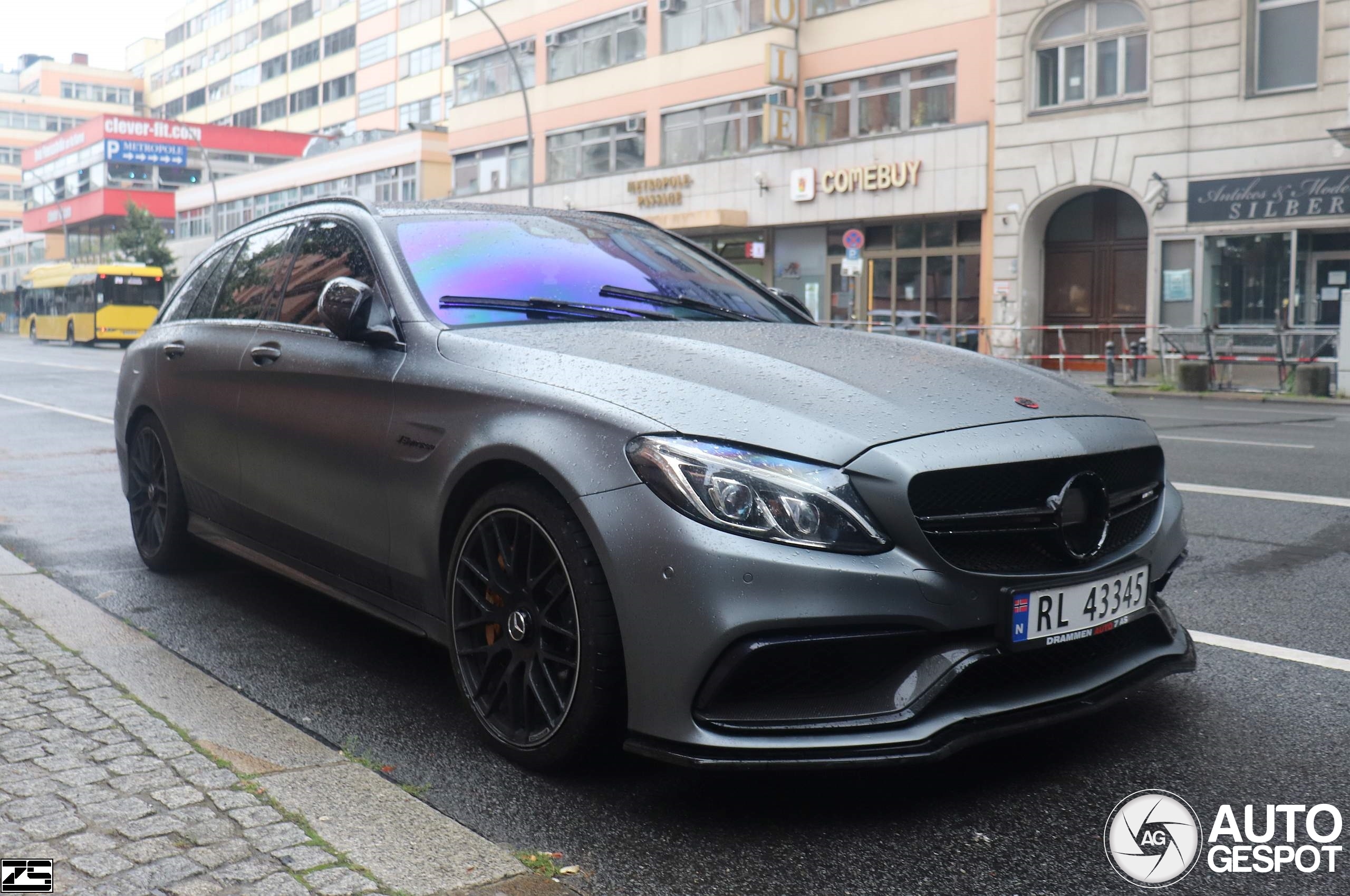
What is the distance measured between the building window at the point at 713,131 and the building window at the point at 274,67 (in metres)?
48.5

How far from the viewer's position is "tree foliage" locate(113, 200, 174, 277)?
212ft

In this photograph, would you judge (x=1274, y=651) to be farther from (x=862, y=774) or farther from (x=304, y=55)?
(x=304, y=55)

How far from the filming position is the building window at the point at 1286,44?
23.0 metres

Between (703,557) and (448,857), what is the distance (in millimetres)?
820


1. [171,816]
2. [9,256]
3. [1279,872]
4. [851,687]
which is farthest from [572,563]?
[9,256]

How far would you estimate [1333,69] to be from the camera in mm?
22594

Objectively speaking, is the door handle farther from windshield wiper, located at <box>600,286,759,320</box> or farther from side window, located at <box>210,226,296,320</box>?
windshield wiper, located at <box>600,286,759,320</box>

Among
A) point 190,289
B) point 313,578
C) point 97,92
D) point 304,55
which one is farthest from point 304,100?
point 313,578

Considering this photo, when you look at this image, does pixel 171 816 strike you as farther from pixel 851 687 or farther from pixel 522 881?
pixel 851 687

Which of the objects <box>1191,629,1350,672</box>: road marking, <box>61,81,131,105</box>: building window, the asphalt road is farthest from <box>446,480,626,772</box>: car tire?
<box>61,81,131,105</box>: building window

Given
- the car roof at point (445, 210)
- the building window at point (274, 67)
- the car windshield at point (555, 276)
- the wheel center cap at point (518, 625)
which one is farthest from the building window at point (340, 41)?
the wheel center cap at point (518, 625)

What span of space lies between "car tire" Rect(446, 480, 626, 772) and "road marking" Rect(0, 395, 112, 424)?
36.2 ft

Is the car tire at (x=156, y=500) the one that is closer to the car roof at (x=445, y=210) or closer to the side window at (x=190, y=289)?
the side window at (x=190, y=289)

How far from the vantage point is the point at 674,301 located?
4.21m
